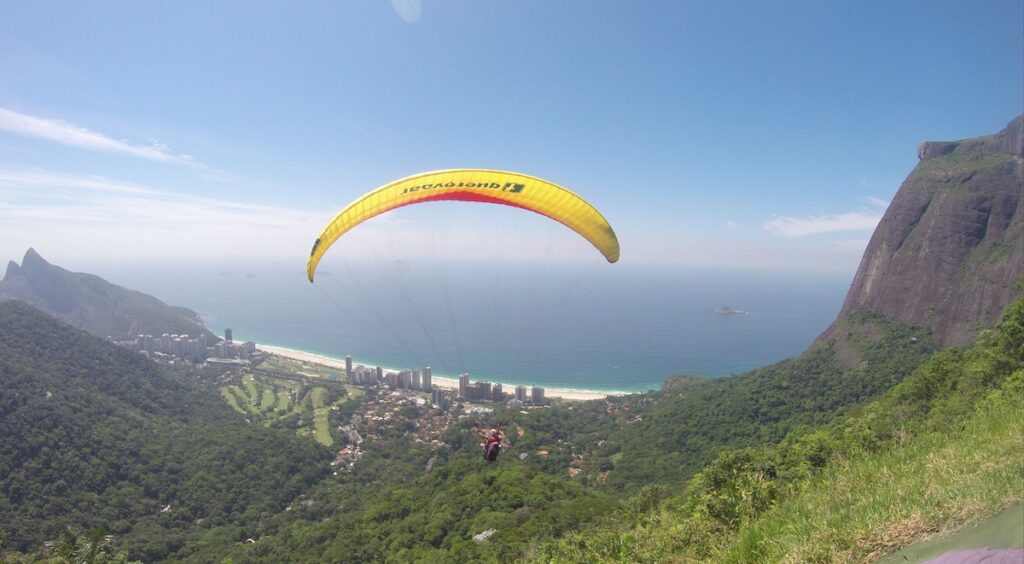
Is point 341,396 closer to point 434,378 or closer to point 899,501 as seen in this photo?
point 434,378

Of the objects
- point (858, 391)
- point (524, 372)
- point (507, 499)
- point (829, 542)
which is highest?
point (829, 542)

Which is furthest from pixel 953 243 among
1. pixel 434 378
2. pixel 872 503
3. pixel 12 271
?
pixel 12 271

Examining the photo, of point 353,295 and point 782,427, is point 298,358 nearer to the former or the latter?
point 782,427

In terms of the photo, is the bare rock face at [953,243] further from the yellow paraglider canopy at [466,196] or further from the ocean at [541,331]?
the yellow paraglider canopy at [466,196]

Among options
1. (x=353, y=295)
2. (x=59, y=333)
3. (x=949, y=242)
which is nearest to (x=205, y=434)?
(x=59, y=333)

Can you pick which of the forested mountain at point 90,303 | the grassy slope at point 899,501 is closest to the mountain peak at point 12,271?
the forested mountain at point 90,303

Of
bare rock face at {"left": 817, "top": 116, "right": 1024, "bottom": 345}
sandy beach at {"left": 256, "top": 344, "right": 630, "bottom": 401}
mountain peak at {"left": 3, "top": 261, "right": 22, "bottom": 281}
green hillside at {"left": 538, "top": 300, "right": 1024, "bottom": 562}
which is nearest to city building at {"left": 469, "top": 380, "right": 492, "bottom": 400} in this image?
sandy beach at {"left": 256, "top": 344, "right": 630, "bottom": 401}
